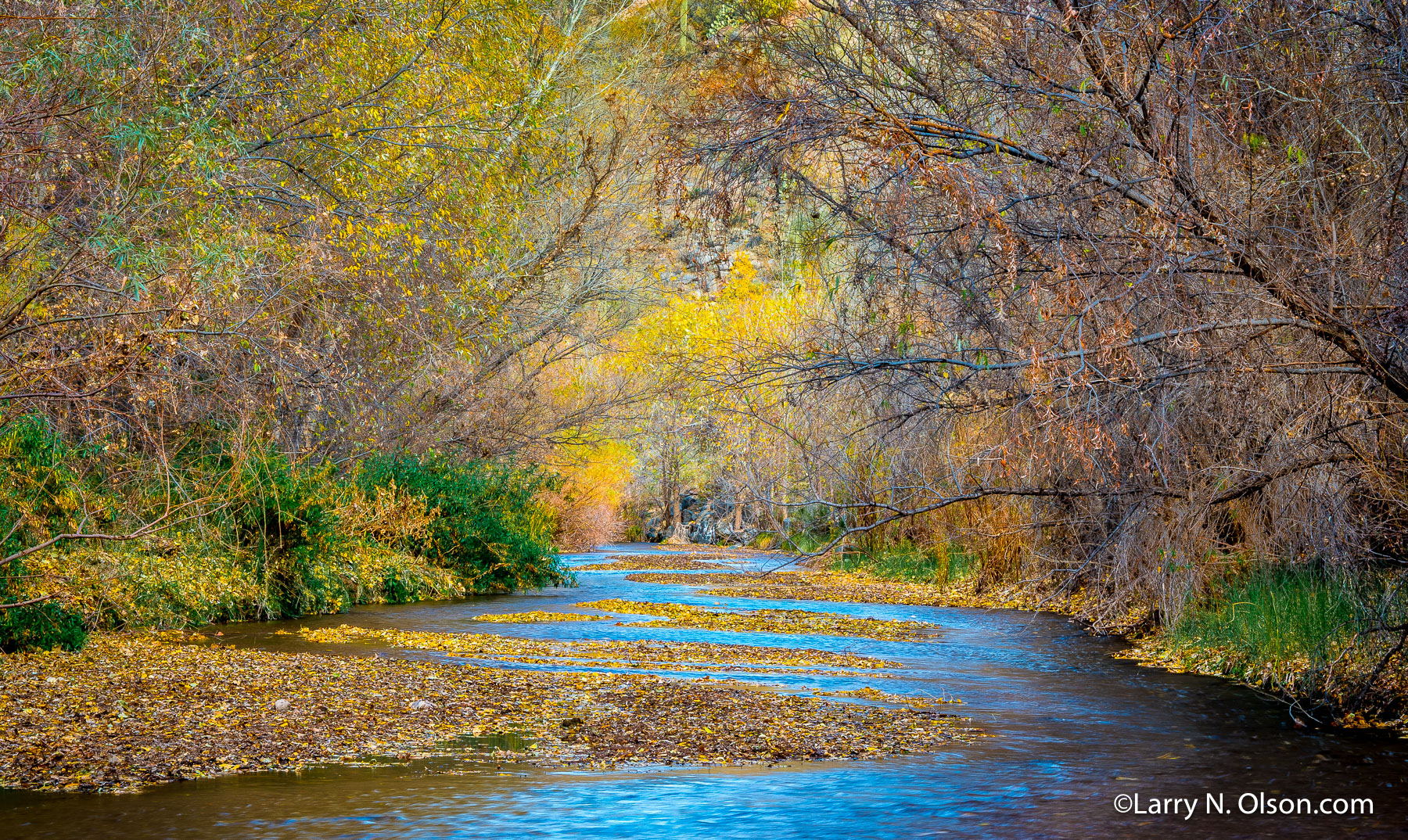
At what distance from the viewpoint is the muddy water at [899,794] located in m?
5.93

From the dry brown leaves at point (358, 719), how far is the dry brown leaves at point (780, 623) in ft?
14.4

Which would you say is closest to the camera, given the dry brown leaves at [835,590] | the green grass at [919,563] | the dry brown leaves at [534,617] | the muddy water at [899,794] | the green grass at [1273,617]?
the muddy water at [899,794]

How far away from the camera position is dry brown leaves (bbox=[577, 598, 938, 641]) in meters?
14.4

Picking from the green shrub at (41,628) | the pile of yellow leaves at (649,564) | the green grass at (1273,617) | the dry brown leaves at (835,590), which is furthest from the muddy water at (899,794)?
the pile of yellow leaves at (649,564)

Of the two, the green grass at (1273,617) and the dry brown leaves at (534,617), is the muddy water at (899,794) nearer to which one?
the green grass at (1273,617)

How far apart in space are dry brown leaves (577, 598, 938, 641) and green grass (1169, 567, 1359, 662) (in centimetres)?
303

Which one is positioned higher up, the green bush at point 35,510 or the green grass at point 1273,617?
the green bush at point 35,510

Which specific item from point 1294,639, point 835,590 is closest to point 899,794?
point 1294,639

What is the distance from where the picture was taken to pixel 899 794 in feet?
21.8

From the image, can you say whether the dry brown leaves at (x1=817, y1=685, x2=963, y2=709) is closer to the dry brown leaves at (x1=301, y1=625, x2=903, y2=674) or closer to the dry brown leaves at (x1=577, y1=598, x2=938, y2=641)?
the dry brown leaves at (x1=301, y1=625, x2=903, y2=674)

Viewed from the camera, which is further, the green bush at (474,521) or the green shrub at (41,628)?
the green bush at (474,521)

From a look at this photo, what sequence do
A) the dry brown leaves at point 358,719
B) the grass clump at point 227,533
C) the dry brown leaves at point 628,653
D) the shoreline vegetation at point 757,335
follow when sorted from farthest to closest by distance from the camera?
the dry brown leaves at point 628,653
the grass clump at point 227,533
the shoreline vegetation at point 757,335
the dry brown leaves at point 358,719

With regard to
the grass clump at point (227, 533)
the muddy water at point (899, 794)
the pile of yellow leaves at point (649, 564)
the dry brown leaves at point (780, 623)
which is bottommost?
the muddy water at point (899, 794)

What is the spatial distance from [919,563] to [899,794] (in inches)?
626
